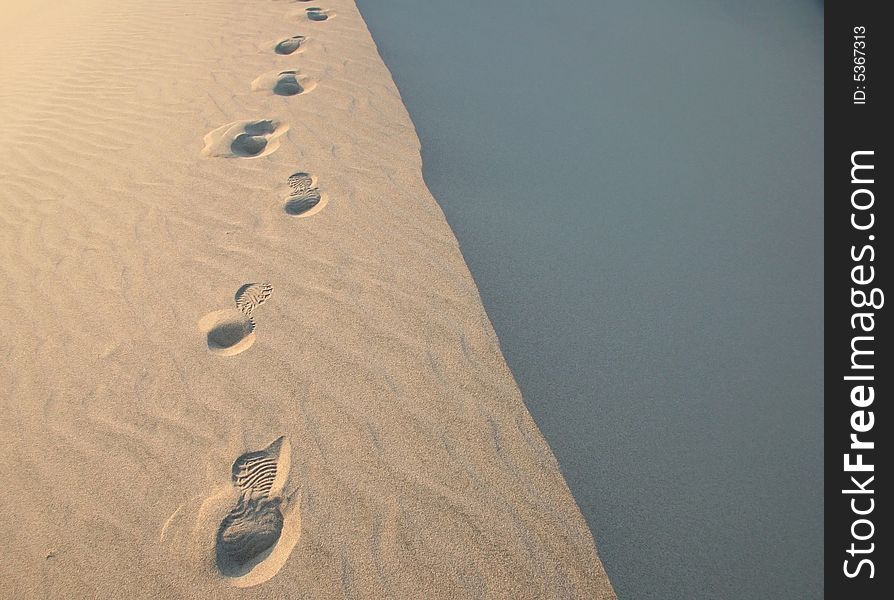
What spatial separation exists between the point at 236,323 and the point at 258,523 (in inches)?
40.3

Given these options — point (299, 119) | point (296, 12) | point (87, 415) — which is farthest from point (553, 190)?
point (296, 12)

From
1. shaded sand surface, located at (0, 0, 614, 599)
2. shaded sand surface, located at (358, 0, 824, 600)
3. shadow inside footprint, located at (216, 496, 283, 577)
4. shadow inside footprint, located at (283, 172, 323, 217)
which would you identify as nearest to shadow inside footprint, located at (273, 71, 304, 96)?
shaded sand surface, located at (0, 0, 614, 599)

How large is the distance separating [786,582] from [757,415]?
66cm

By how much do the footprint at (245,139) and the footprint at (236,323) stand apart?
133cm

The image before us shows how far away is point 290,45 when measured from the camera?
199 inches

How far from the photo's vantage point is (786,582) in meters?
1.88

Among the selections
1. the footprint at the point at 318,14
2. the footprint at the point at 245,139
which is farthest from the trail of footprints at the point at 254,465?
the footprint at the point at 318,14

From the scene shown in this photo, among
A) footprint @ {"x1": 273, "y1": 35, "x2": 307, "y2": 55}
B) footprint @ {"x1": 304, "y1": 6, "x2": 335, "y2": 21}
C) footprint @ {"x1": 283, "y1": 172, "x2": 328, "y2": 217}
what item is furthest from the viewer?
footprint @ {"x1": 304, "y1": 6, "x2": 335, "y2": 21}

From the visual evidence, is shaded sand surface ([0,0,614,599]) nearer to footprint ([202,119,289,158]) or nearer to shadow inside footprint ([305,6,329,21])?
footprint ([202,119,289,158])

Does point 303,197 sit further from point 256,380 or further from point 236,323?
point 256,380

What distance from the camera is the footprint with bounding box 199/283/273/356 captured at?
2525 mm
